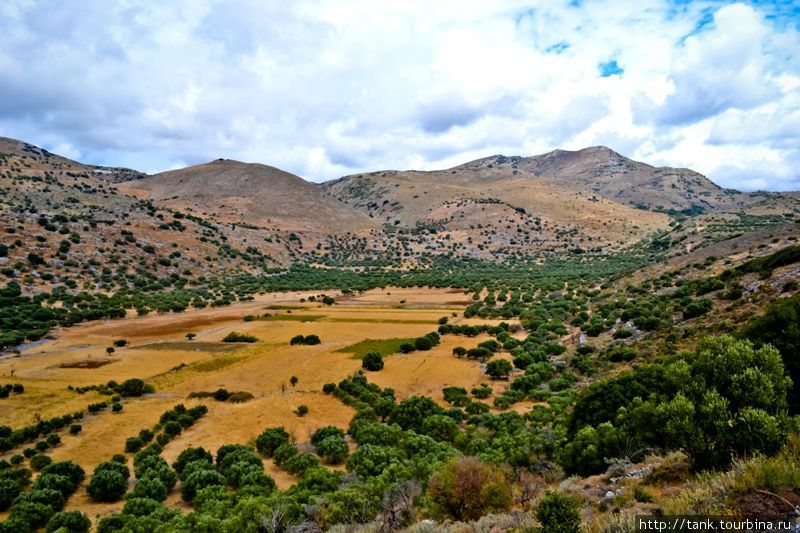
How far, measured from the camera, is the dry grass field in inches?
1173

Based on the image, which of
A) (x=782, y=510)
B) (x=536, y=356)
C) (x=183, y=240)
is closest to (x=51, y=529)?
(x=782, y=510)

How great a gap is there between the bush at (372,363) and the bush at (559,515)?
1374 inches

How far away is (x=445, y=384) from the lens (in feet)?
127

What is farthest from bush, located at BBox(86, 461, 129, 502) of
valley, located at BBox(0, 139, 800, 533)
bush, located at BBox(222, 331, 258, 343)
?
bush, located at BBox(222, 331, 258, 343)

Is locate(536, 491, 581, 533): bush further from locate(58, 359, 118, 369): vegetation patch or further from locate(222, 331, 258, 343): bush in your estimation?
locate(222, 331, 258, 343): bush

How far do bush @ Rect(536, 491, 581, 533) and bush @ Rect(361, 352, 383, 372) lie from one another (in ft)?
115

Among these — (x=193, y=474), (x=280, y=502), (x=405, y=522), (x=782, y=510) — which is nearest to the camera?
(x=782, y=510)

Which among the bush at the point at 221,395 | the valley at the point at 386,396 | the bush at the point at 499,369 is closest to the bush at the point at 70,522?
the valley at the point at 386,396

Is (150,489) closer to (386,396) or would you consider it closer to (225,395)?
(225,395)

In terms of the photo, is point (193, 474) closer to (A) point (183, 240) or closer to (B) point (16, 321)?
(B) point (16, 321)

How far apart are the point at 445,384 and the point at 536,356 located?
10172 mm

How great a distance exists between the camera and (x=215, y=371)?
4369cm

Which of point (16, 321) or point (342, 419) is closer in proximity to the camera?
point (342, 419)

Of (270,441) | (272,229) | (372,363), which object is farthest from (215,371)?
(272,229)
